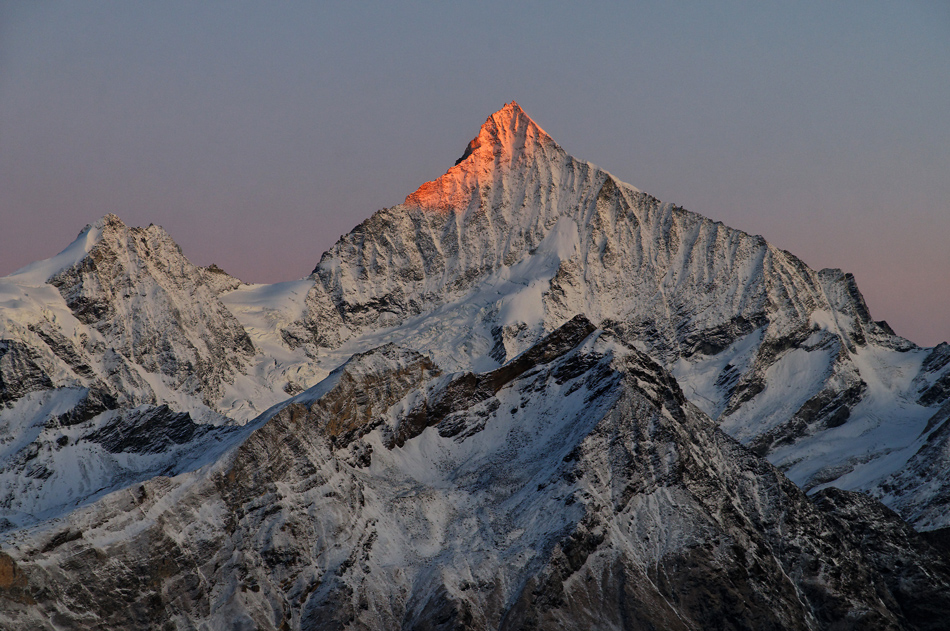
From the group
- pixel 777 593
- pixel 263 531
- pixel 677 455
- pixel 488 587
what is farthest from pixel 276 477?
pixel 777 593

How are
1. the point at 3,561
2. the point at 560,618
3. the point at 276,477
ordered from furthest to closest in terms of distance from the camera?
1. the point at 276,477
2. the point at 560,618
3. the point at 3,561

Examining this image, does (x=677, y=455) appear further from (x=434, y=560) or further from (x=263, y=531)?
(x=263, y=531)

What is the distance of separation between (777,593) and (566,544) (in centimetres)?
2901

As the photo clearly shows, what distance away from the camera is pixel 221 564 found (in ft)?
588

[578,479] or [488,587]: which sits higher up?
[578,479]

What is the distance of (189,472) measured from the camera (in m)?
188

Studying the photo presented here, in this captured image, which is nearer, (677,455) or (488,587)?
(488,587)

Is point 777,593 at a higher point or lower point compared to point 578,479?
lower

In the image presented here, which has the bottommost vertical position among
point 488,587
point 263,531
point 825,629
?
point 825,629

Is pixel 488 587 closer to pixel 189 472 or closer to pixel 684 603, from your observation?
pixel 684 603

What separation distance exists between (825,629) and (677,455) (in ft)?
101

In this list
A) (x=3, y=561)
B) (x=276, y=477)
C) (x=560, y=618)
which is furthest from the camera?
(x=276, y=477)

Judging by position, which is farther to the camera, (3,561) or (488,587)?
(488,587)

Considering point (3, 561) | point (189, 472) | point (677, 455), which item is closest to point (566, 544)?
point (677, 455)
